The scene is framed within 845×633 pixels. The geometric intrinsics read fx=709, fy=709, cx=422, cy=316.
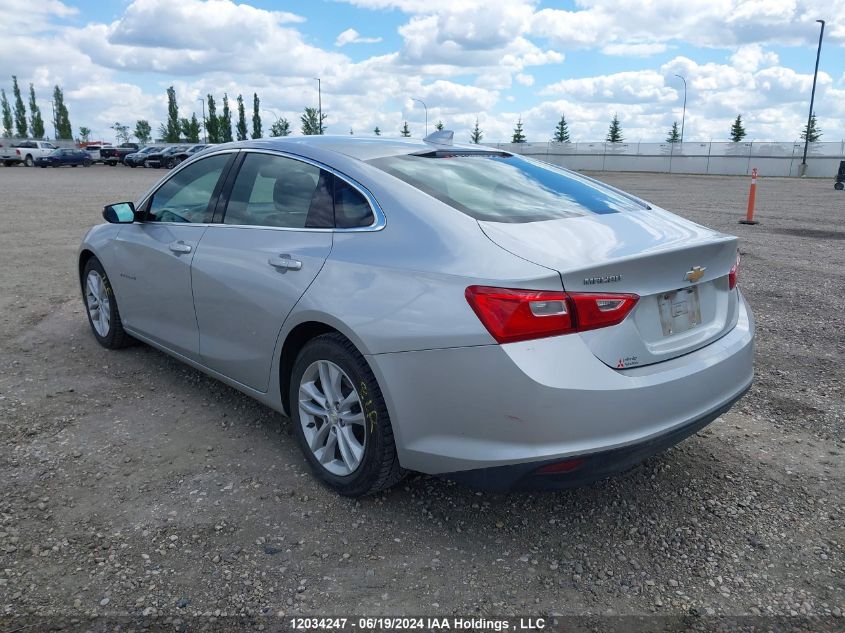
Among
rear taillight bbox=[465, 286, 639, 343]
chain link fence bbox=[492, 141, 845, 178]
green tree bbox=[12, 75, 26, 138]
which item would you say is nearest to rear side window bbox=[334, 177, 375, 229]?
rear taillight bbox=[465, 286, 639, 343]

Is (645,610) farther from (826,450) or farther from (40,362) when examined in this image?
(40,362)

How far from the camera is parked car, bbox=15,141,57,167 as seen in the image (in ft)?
161

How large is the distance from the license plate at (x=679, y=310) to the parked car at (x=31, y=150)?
54.2 m

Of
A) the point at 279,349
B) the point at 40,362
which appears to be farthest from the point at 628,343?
the point at 40,362

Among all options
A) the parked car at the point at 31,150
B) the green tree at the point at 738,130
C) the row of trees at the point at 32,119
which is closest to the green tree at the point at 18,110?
the row of trees at the point at 32,119

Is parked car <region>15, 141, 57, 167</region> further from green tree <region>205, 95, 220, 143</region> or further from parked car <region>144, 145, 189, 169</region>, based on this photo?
green tree <region>205, 95, 220, 143</region>

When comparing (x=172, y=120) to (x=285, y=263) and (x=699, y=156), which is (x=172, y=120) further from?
(x=285, y=263)

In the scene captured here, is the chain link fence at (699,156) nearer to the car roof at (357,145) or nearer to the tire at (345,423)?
the car roof at (357,145)

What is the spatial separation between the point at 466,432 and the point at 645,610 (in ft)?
2.93

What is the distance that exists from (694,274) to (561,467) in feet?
3.32

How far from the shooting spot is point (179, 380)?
189 inches

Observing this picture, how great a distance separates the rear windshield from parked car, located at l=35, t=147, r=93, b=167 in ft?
170

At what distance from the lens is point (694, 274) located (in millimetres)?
2924

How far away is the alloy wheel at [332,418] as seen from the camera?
3.13m
